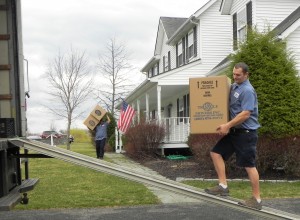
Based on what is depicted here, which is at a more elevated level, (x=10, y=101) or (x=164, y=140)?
(x=10, y=101)

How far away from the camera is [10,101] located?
5.54 meters

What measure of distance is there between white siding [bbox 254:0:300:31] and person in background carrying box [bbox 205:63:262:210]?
11.4 meters

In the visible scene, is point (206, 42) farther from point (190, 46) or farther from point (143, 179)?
point (143, 179)

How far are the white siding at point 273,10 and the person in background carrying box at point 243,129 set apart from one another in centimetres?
1138

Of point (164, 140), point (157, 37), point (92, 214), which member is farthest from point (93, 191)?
point (157, 37)

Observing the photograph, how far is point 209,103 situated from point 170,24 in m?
23.6

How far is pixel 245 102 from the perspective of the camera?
5.38 m

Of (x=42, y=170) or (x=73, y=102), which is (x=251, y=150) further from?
(x=73, y=102)

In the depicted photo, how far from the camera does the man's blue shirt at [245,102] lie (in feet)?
17.6

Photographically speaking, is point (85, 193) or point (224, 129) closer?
point (224, 129)

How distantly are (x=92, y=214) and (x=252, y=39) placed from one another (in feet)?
21.1

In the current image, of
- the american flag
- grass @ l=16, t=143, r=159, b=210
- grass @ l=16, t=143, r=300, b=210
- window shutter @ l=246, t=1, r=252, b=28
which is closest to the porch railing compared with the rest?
the american flag

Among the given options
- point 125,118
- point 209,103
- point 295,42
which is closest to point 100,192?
point 209,103

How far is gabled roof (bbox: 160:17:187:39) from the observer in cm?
2783
